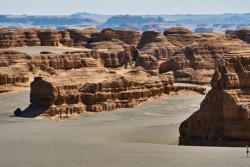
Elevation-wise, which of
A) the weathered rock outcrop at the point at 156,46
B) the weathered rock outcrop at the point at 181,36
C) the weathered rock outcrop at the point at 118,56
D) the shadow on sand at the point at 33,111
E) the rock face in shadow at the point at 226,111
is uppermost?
the rock face in shadow at the point at 226,111

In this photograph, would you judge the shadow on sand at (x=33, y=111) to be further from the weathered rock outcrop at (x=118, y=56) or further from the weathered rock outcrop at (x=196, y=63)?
the weathered rock outcrop at (x=118, y=56)

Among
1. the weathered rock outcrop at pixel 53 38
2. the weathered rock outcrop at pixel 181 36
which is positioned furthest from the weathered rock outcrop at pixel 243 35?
the weathered rock outcrop at pixel 53 38

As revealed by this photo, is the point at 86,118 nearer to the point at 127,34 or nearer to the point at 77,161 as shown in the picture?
the point at 77,161

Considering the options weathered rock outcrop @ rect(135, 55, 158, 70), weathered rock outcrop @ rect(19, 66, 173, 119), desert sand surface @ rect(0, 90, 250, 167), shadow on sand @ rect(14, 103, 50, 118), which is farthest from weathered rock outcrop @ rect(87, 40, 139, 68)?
shadow on sand @ rect(14, 103, 50, 118)

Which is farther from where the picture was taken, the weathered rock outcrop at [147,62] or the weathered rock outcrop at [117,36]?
the weathered rock outcrop at [117,36]

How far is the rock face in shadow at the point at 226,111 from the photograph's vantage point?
3209 cm

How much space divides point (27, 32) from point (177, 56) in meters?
32.7

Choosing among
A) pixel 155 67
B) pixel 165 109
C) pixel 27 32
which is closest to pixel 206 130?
pixel 165 109

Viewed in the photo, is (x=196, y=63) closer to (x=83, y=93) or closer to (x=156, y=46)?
(x=156, y=46)

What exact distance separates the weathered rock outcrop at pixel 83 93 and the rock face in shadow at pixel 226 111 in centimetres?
1551

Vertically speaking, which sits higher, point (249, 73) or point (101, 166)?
point (249, 73)

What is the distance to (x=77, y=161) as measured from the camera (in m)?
29.8

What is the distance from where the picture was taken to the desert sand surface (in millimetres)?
29469

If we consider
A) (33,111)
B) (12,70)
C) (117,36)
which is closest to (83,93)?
(33,111)
